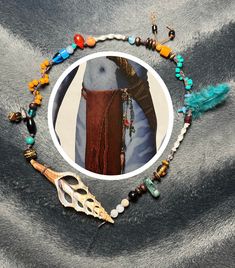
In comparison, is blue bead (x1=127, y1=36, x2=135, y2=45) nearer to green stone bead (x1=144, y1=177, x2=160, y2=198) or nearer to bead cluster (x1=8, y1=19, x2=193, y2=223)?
bead cluster (x1=8, y1=19, x2=193, y2=223)

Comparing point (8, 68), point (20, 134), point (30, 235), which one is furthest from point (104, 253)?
Result: point (8, 68)

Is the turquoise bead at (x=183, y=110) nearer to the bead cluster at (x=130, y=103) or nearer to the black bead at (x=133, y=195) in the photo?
the bead cluster at (x=130, y=103)

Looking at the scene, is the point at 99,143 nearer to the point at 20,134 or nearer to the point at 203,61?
the point at 20,134

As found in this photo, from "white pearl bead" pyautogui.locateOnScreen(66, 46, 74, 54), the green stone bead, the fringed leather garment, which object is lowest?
the green stone bead

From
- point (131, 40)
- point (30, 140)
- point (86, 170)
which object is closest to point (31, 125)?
point (30, 140)

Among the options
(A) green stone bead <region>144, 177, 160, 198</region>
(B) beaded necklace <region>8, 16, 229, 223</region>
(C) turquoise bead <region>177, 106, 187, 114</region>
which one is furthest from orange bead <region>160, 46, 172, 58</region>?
(A) green stone bead <region>144, 177, 160, 198</region>

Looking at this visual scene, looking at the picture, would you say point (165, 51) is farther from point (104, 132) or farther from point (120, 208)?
point (120, 208)
